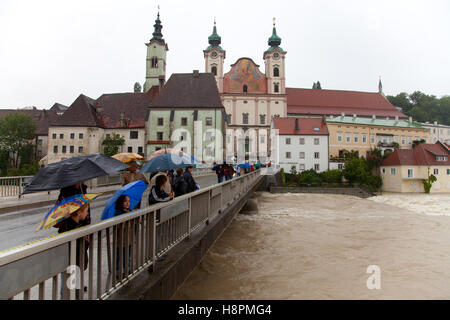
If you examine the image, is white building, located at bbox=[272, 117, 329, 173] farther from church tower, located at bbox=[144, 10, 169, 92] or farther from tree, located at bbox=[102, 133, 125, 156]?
church tower, located at bbox=[144, 10, 169, 92]

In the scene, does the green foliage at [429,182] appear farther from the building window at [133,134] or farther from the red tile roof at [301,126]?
the building window at [133,134]

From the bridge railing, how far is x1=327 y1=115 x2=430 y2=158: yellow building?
60.6m

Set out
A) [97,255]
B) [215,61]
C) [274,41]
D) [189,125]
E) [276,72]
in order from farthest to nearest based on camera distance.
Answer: [274,41], [215,61], [276,72], [189,125], [97,255]

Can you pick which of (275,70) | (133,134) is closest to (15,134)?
(133,134)

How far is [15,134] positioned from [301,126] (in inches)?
2181

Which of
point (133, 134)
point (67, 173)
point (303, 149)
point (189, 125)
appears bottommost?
point (67, 173)

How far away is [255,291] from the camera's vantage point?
6.65 m

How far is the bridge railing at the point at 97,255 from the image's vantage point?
2.18 meters

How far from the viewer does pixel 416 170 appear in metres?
56.2

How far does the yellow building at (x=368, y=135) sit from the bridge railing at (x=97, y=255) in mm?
60613

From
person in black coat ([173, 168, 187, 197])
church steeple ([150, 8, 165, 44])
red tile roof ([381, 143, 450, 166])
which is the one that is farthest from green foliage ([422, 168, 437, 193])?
church steeple ([150, 8, 165, 44])

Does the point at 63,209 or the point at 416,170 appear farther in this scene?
the point at 416,170

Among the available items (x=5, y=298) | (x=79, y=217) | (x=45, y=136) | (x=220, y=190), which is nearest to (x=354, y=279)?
(x=220, y=190)

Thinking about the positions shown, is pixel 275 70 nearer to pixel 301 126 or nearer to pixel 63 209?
pixel 301 126
